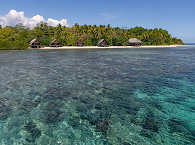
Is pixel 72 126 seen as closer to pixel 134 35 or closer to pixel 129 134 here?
pixel 129 134

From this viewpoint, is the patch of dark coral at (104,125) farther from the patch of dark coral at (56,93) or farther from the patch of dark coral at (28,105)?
the patch of dark coral at (28,105)

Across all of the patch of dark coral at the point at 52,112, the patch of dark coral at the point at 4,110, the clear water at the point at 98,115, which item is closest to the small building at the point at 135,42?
the clear water at the point at 98,115

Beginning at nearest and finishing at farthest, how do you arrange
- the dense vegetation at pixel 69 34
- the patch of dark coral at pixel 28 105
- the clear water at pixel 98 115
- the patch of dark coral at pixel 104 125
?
the clear water at pixel 98 115
the patch of dark coral at pixel 104 125
the patch of dark coral at pixel 28 105
the dense vegetation at pixel 69 34

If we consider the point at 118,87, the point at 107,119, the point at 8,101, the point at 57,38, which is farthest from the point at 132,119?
the point at 57,38

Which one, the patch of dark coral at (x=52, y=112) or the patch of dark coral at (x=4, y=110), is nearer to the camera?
the patch of dark coral at (x=52, y=112)

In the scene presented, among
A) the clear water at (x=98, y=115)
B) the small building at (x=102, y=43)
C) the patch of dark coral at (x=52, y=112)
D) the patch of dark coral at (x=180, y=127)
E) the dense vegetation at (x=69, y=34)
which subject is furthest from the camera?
the small building at (x=102, y=43)

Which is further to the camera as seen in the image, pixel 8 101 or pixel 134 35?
pixel 134 35

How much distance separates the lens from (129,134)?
5969 millimetres

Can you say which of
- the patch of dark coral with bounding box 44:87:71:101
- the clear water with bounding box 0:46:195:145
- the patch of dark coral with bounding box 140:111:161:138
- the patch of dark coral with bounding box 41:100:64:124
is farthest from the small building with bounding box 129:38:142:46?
the patch of dark coral with bounding box 140:111:161:138

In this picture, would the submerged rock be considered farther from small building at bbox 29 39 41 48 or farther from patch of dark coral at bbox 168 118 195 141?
small building at bbox 29 39 41 48

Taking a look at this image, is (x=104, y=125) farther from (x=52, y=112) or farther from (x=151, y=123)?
(x=52, y=112)

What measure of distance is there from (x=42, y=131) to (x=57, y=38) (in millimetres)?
99444

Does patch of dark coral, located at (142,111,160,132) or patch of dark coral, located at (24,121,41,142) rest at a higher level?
patch of dark coral, located at (142,111,160,132)

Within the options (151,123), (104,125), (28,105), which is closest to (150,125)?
(151,123)
